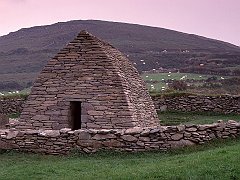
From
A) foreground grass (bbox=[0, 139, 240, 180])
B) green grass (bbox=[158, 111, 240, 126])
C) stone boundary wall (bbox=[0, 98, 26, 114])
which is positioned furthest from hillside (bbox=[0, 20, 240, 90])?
foreground grass (bbox=[0, 139, 240, 180])

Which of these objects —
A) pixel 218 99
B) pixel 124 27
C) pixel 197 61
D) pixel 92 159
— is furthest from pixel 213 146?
pixel 124 27

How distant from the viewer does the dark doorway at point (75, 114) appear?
15942 mm

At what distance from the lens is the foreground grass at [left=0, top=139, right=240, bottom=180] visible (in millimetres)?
8977

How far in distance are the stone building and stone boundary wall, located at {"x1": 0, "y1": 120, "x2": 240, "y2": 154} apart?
220cm

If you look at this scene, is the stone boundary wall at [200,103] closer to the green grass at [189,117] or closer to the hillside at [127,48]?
the green grass at [189,117]

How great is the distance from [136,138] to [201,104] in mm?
12286

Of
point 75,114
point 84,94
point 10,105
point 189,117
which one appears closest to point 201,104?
point 189,117

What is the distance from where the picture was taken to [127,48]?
92.2 metres

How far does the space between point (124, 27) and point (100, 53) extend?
10395 cm

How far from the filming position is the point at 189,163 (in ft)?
31.6

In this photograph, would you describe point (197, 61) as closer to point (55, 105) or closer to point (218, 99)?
point (218, 99)

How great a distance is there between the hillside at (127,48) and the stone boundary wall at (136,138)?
143 ft

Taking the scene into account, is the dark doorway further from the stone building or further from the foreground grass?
the foreground grass

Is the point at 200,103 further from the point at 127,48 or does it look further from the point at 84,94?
the point at 127,48
